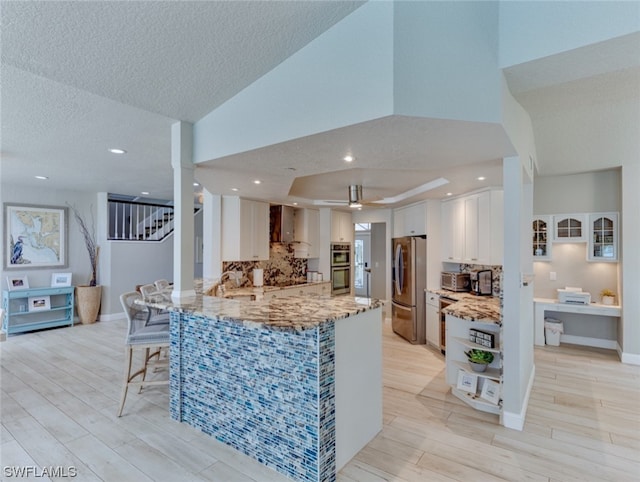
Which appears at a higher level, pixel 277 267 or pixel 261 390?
pixel 277 267

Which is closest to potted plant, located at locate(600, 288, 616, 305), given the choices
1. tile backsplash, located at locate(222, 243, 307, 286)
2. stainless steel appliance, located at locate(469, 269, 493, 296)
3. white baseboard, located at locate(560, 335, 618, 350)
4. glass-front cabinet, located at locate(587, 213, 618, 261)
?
glass-front cabinet, located at locate(587, 213, 618, 261)

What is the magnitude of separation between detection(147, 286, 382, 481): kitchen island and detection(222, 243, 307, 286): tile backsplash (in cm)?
270

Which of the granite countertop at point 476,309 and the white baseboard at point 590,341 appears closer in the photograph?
the granite countertop at point 476,309

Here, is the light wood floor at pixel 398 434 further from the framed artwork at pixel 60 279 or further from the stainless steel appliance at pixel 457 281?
the framed artwork at pixel 60 279

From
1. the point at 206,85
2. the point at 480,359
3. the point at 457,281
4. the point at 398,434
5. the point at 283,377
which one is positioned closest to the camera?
the point at 283,377

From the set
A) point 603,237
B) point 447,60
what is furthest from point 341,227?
point 447,60

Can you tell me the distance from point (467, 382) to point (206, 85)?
3312mm

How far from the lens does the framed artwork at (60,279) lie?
6051 millimetres

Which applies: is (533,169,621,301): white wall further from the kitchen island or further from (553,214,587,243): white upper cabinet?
the kitchen island

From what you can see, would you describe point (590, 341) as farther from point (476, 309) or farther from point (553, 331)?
point (476, 309)

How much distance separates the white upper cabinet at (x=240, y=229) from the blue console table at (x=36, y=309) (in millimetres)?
3431

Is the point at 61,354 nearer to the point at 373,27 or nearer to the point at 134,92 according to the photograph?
the point at 134,92

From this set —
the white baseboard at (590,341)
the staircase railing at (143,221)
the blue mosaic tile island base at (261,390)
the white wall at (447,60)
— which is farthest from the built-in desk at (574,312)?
the staircase railing at (143,221)

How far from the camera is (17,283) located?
562 cm
